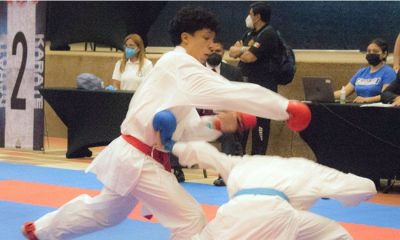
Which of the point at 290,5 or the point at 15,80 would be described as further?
the point at 290,5

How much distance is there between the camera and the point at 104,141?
1088cm

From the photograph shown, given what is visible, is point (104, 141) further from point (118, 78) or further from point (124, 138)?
point (124, 138)

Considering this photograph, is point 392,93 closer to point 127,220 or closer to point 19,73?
point 127,220

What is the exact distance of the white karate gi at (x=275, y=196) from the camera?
363 cm

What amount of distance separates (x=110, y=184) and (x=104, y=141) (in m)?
6.26

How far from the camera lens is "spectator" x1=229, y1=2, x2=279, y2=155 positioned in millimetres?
9781

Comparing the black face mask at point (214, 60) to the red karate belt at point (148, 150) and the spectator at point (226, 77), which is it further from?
the red karate belt at point (148, 150)

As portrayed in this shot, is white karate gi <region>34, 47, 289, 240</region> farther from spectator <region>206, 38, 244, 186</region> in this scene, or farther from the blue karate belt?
spectator <region>206, 38, 244, 186</region>

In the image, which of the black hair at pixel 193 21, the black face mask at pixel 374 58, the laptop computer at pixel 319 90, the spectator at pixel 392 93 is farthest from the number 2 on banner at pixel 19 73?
the black hair at pixel 193 21

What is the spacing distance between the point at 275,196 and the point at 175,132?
1.08m

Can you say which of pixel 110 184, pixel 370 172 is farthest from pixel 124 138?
pixel 370 172

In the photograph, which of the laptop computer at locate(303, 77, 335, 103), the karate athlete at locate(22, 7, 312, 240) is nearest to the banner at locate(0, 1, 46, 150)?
the laptop computer at locate(303, 77, 335, 103)

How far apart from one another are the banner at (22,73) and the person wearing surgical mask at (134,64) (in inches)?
59.0

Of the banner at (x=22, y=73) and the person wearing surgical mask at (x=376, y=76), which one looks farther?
the banner at (x=22, y=73)
